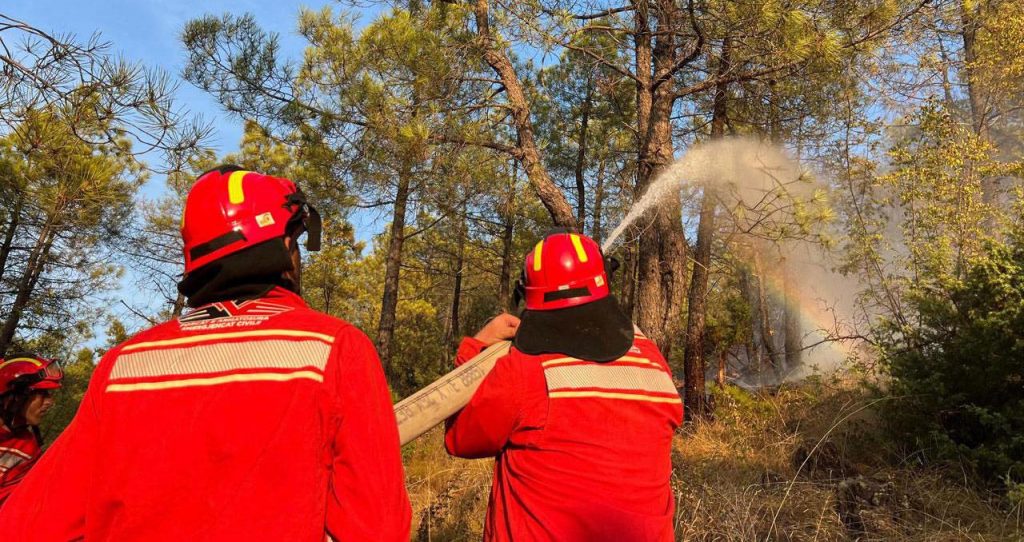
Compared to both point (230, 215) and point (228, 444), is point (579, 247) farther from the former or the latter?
point (228, 444)

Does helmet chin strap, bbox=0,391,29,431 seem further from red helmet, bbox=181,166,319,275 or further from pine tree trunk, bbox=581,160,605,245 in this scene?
pine tree trunk, bbox=581,160,605,245

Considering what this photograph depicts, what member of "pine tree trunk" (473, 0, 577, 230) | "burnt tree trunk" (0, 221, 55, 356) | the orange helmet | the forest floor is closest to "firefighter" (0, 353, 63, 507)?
the forest floor

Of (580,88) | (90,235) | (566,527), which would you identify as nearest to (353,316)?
(90,235)

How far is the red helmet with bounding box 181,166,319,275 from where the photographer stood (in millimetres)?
1399

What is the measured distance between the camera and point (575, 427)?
2.00 metres

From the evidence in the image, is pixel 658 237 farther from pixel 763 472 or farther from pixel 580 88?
pixel 580 88

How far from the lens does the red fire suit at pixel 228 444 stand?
1.21 m

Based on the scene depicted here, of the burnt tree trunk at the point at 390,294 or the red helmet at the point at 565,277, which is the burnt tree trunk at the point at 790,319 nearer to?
the burnt tree trunk at the point at 390,294

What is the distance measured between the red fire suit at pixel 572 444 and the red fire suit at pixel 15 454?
2941 mm

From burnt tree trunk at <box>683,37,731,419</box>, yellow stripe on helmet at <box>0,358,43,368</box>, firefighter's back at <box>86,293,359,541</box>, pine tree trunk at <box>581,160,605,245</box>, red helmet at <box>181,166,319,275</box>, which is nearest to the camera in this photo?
firefighter's back at <box>86,293,359,541</box>

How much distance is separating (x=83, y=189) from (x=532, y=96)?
11311 mm

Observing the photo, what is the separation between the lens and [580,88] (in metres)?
15.2

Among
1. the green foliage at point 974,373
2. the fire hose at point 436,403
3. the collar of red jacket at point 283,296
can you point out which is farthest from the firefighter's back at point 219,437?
the green foliage at point 974,373

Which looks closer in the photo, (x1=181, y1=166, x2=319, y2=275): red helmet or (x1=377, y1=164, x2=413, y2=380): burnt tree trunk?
(x1=181, y1=166, x2=319, y2=275): red helmet
